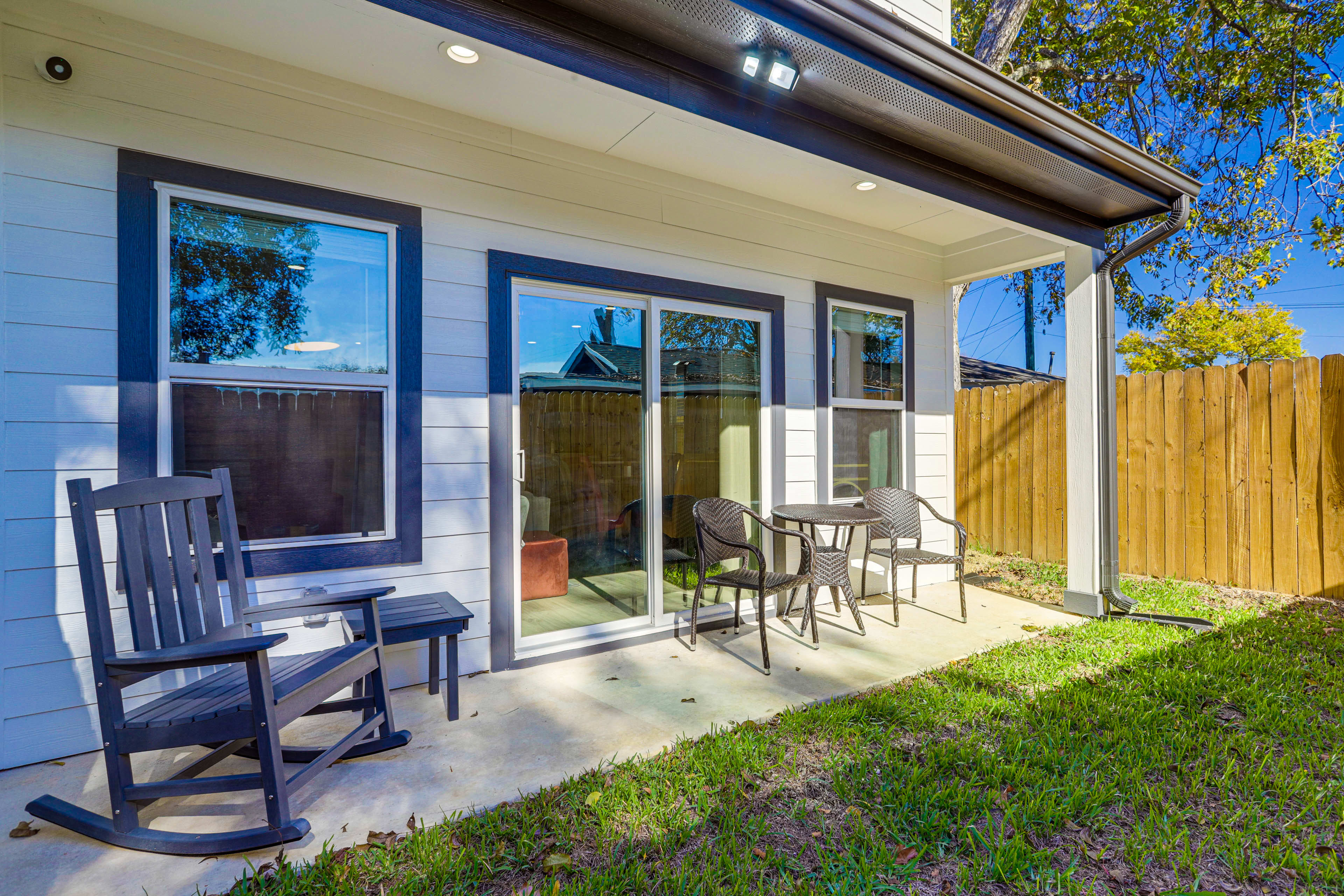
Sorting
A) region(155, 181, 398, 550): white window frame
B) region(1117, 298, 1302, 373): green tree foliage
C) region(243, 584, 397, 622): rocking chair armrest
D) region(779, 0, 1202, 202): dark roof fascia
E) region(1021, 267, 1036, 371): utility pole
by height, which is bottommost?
region(243, 584, 397, 622): rocking chair armrest

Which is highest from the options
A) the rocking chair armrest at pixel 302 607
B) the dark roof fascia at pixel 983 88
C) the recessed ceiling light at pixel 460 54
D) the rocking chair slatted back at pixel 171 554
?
the dark roof fascia at pixel 983 88

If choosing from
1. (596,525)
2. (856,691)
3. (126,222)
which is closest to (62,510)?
(126,222)

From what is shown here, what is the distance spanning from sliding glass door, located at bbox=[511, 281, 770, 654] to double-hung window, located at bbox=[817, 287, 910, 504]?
649mm

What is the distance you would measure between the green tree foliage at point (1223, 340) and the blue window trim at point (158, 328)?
1301 centimetres

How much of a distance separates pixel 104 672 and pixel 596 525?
7.14 ft

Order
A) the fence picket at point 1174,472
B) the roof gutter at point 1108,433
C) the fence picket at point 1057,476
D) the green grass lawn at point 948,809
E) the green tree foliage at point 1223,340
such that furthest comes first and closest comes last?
the green tree foliage at point 1223,340 → the fence picket at point 1057,476 → the fence picket at point 1174,472 → the roof gutter at point 1108,433 → the green grass lawn at point 948,809

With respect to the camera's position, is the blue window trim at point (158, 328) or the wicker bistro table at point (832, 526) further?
the wicker bistro table at point (832, 526)

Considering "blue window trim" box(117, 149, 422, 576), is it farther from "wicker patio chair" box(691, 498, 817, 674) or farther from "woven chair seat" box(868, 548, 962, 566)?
"woven chair seat" box(868, 548, 962, 566)

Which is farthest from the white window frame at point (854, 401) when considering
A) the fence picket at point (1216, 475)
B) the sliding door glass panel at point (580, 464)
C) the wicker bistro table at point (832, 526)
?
the fence picket at point (1216, 475)

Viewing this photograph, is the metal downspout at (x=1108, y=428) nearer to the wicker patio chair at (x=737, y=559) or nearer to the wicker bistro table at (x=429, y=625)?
the wicker patio chair at (x=737, y=559)

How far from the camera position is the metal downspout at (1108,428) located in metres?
4.03

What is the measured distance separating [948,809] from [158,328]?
337 cm

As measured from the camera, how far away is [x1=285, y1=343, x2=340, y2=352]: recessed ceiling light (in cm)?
272

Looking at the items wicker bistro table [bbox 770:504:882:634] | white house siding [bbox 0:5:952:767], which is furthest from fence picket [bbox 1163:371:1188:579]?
white house siding [bbox 0:5:952:767]
